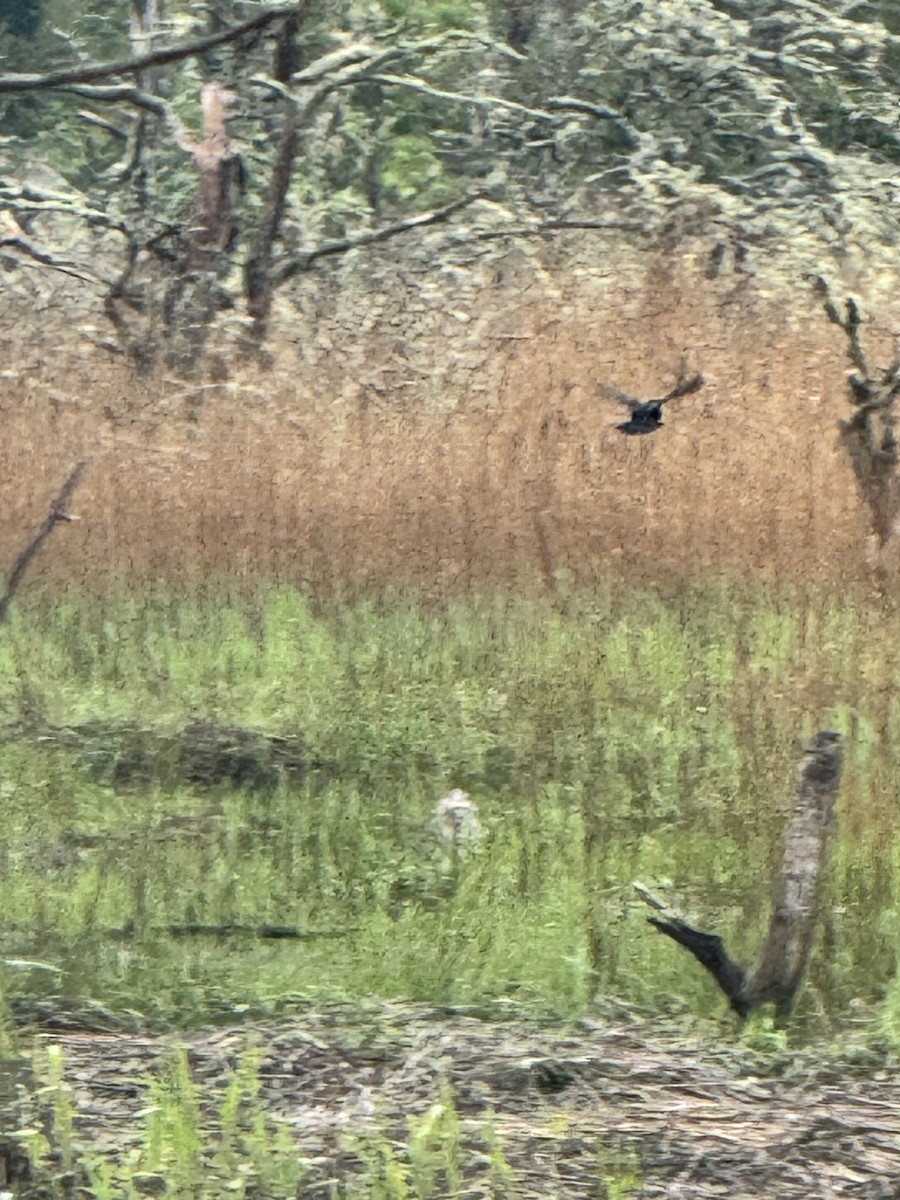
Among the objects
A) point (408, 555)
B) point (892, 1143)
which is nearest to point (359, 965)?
point (892, 1143)

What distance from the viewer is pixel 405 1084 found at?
9.80ft

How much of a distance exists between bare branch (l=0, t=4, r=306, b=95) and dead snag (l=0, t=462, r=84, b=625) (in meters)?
2.35

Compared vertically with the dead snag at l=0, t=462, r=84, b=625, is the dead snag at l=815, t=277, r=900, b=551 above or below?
above

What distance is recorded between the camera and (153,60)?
3.14 metres

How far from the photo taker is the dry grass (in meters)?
5.78

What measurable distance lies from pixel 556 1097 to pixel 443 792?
1751 millimetres

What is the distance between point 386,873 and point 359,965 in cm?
51

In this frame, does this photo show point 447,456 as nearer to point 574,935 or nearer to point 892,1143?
point 574,935

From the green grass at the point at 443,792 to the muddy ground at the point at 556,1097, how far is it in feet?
0.85

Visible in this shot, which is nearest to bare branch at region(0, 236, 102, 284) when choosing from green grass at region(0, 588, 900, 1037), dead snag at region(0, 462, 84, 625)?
dead snag at region(0, 462, 84, 625)

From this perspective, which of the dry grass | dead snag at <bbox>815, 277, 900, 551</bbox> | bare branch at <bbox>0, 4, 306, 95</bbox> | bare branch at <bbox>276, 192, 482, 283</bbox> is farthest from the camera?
bare branch at <bbox>276, 192, 482, 283</bbox>

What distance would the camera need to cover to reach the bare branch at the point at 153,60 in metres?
3.02

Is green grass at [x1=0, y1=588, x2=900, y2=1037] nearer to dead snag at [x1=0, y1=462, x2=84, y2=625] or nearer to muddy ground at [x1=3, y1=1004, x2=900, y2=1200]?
dead snag at [x1=0, y1=462, x2=84, y2=625]

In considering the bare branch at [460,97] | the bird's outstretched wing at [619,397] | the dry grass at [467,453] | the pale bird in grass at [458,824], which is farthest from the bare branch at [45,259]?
the pale bird in grass at [458,824]
